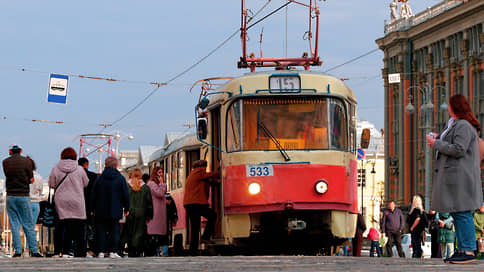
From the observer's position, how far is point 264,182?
2091 cm

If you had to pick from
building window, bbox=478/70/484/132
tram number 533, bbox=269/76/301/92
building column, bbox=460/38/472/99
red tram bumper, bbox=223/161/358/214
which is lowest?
red tram bumper, bbox=223/161/358/214

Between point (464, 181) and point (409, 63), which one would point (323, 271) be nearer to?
point (464, 181)

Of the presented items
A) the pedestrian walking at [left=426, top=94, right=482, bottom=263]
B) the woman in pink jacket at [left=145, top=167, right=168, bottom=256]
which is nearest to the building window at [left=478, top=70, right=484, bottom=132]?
the woman in pink jacket at [left=145, top=167, right=168, bottom=256]

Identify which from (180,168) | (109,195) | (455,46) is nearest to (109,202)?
(109,195)

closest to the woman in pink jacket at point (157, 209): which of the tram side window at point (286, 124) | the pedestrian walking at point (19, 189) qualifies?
the tram side window at point (286, 124)

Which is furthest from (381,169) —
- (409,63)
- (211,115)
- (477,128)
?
(477,128)

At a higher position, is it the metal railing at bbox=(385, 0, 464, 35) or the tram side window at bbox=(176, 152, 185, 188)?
the metal railing at bbox=(385, 0, 464, 35)

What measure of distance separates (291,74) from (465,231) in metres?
7.62

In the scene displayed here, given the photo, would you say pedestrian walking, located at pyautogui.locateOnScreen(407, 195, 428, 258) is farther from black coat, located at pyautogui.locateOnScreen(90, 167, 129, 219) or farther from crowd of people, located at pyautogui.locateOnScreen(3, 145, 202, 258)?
black coat, located at pyautogui.locateOnScreen(90, 167, 129, 219)

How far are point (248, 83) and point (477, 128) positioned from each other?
7157mm

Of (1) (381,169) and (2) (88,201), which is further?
(1) (381,169)

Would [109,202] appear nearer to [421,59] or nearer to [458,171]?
[458,171]

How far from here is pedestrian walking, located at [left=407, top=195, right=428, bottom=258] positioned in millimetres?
27219

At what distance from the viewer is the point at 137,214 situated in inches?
888
